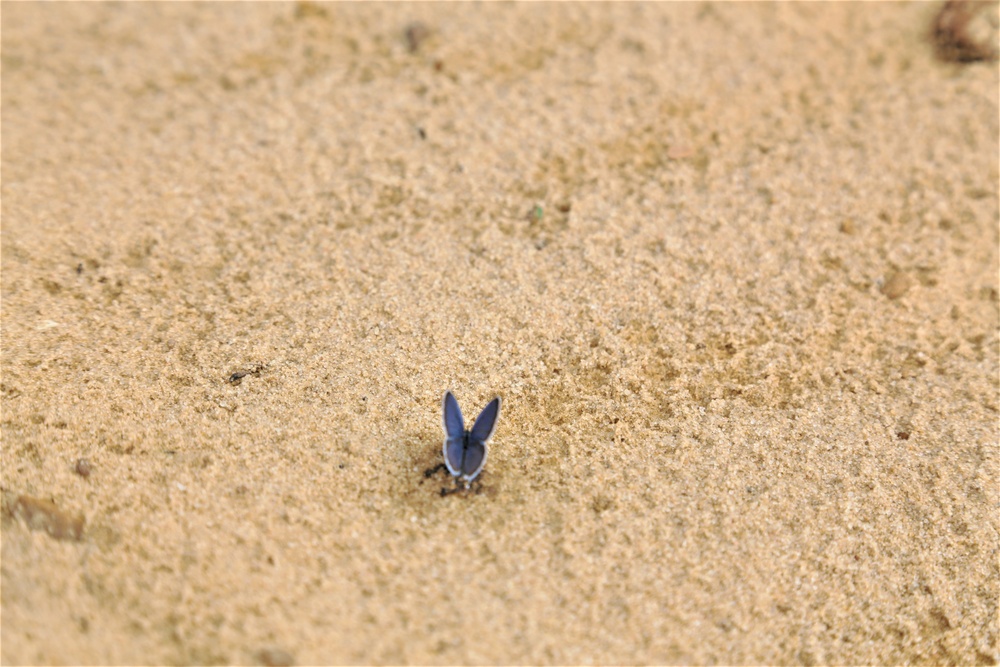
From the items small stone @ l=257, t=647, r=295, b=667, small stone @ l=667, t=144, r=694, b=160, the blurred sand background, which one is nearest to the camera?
small stone @ l=257, t=647, r=295, b=667

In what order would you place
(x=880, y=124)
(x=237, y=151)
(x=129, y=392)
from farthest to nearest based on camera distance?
1. (x=880, y=124)
2. (x=237, y=151)
3. (x=129, y=392)

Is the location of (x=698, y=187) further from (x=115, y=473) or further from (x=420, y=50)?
(x=115, y=473)

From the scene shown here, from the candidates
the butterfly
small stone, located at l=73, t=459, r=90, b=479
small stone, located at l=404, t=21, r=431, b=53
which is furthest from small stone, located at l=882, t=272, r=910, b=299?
small stone, located at l=73, t=459, r=90, b=479

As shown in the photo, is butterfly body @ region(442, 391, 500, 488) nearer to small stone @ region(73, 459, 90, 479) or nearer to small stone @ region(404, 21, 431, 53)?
small stone @ region(73, 459, 90, 479)

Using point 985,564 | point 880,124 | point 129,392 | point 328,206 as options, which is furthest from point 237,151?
point 985,564

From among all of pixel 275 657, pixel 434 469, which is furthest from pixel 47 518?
pixel 434 469

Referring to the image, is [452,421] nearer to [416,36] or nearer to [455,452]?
[455,452]

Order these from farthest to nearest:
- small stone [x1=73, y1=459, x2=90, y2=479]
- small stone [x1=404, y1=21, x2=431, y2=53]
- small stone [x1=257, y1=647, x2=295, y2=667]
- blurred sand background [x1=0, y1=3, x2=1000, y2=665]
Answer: small stone [x1=404, y1=21, x2=431, y2=53]
small stone [x1=73, y1=459, x2=90, y2=479]
blurred sand background [x1=0, y1=3, x2=1000, y2=665]
small stone [x1=257, y1=647, x2=295, y2=667]
